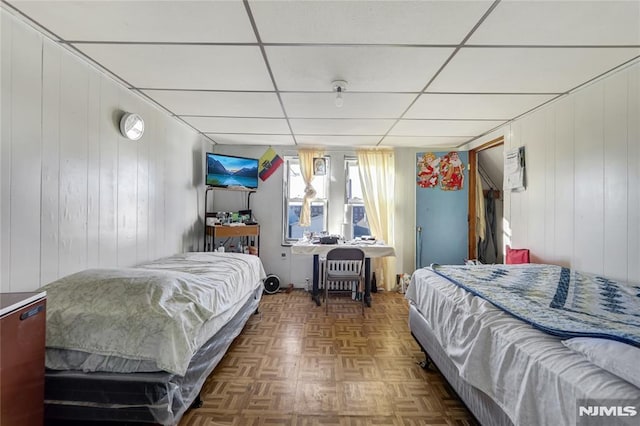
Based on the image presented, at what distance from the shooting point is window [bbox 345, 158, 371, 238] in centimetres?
477

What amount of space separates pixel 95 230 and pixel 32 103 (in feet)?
3.04

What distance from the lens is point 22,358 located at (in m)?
1.21

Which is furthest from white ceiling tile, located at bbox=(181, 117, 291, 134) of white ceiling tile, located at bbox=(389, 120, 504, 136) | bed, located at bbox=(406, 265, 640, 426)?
bed, located at bbox=(406, 265, 640, 426)

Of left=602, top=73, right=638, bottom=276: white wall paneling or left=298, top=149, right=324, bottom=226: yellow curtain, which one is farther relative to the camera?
left=298, top=149, right=324, bottom=226: yellow curtain

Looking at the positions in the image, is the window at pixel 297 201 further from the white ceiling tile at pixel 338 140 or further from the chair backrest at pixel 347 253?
the chair backrest at pixel 347 253

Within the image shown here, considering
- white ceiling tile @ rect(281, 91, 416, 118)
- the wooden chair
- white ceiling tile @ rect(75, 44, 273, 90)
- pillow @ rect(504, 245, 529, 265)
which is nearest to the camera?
white ceiling tile @ rect(75, 44, 273, 90)

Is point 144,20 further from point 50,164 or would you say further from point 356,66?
point 356,66

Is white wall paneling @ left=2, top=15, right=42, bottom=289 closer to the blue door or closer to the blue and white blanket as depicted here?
the blue and white blanket

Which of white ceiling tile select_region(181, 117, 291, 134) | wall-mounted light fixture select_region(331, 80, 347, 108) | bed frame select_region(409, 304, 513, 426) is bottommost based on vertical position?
bed frame select_region(409, 304, 513, 426)

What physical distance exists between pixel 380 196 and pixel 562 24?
3154mm

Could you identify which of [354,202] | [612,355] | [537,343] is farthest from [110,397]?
[354,202]

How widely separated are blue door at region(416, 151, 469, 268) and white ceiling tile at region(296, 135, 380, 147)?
0.90m

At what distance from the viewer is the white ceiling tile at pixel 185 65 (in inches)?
72.8

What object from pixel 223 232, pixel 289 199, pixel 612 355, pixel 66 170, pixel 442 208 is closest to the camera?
pixel 612 355
